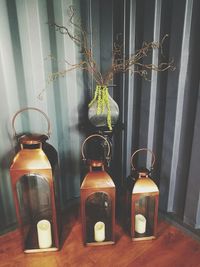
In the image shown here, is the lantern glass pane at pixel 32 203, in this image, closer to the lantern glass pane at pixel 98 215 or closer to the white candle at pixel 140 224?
the lantern glass pane at pixel 98 215

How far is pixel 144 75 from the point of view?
4.92ft

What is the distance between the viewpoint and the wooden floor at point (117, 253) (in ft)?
4.37

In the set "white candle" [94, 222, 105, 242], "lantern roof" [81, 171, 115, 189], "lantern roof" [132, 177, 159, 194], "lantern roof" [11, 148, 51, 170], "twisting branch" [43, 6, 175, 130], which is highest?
"twisting branch" [43, 6, 175, 130]

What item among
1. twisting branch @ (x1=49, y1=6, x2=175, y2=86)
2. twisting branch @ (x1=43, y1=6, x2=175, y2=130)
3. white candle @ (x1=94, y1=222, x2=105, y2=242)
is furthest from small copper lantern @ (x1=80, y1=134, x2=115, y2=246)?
twisting branch @ (x1=49, y1=6, x2=175, y2=86)

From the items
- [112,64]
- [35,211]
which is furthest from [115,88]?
[35,211]

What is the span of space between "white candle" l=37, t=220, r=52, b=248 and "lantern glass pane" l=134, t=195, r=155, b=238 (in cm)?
51

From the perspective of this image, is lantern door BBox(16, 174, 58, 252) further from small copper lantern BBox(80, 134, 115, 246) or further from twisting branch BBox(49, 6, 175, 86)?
twisting branch BBox(49, 6, 175, 86)

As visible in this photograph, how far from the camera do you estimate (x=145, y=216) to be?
1530 mm

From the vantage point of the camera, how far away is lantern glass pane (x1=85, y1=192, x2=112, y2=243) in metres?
1.46

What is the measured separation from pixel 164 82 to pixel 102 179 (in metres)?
0.66

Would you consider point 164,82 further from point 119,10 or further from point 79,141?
point 79,141

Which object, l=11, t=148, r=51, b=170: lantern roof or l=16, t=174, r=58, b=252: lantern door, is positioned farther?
l=16, t=174, r=58, b=252: lantern door

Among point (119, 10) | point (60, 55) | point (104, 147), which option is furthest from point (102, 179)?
point (119, 10)

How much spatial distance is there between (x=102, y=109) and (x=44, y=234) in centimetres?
76
